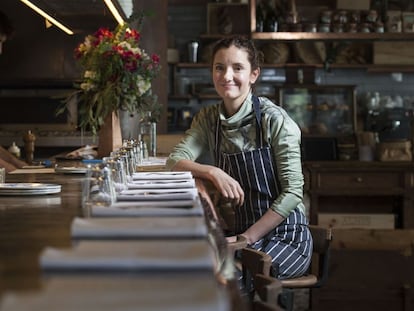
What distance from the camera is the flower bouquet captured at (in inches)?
172

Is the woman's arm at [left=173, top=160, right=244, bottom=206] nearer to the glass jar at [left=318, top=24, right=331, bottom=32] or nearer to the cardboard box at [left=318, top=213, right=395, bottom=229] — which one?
the cardboard box at [left=318, top=213, right=395, bottom=229]

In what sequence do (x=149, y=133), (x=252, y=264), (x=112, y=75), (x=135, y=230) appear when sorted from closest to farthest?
(x=135, y=230)
(x=252, y=264)
(x=112, y=75)
(x=149, y=133)

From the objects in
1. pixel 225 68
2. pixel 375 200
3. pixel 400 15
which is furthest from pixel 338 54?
pixel 225 68

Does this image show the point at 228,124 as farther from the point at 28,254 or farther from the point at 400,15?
the point at 400,15

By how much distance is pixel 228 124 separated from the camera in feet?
10.3

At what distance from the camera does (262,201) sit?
10.1 feet

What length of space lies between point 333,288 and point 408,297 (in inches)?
17.0

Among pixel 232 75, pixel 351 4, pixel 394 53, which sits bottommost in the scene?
pixel 232 75

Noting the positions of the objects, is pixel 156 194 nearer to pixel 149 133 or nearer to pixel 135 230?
pixel 135 230

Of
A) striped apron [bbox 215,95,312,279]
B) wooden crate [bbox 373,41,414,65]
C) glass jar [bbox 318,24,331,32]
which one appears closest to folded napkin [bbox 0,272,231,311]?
striped apron [bbox 215,95,312,279]

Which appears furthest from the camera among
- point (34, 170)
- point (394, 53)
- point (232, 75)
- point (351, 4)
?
point (394, 53)

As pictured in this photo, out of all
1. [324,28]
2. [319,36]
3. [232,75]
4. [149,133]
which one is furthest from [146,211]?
[324,28]

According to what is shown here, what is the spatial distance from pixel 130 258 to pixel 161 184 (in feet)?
4.20

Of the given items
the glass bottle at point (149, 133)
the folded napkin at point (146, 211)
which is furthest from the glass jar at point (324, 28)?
the folded napkin at point (146, 211)
